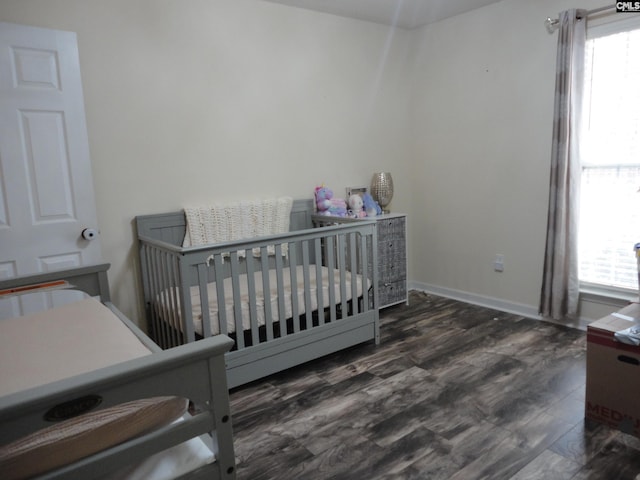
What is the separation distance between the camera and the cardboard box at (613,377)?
1.83m

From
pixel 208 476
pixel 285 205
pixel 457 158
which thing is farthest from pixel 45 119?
pixel 457 158

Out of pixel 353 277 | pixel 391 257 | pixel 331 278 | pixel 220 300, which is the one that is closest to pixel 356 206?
pixel 391 257

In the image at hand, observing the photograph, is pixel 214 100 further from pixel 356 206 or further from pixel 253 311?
pixel 253 311

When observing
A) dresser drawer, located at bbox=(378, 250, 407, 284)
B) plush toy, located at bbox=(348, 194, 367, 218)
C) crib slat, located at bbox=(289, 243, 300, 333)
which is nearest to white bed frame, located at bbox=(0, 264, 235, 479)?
crib slat, located at bbox=(289, 243, 300, 333)

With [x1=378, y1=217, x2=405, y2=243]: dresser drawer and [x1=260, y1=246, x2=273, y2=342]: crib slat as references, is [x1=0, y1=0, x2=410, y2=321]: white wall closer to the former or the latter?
[x1=378, y1=217, x2=405, y2=243]: dresser drawer

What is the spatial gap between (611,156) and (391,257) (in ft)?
5.38

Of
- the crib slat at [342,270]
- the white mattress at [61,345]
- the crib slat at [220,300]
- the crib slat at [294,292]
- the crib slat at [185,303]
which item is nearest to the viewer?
the white mattress at [61,345]

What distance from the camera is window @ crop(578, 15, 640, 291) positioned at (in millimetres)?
2699

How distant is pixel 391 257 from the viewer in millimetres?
3549

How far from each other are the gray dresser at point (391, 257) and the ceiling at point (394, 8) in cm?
156

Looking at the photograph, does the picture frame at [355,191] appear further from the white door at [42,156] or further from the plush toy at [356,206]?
the white door at [42,156]

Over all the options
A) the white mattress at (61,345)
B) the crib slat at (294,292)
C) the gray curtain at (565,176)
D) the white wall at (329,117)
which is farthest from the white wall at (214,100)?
the gray curtain at (565,176)

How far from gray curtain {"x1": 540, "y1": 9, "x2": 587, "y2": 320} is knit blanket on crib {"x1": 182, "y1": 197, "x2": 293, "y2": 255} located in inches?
73.7

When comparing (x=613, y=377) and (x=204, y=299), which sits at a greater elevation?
(x=204, y=299)
